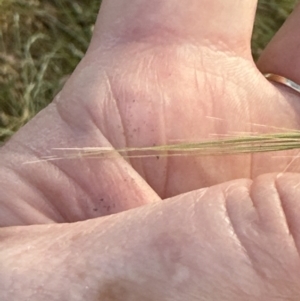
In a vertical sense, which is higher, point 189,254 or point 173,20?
point 173,20

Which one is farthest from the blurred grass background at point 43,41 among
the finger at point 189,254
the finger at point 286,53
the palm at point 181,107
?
the finger at point 189,254

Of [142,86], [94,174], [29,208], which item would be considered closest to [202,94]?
[142,86]

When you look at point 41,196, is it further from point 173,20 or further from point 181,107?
point 173,20

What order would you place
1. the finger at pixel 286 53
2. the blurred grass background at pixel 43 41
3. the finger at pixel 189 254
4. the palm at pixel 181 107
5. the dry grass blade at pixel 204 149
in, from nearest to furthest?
the finger at pixel 189 254 < the dry grass blade at pixel 204 149 < the palm at pixel 181 107 < the finger at pixel 286 53 < the blurred grass background at pixel 43 41

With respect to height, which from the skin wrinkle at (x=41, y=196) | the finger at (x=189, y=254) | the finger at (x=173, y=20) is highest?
the finger at (x=173, y=20)

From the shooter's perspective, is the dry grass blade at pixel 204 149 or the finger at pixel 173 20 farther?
the finger at pixel 173 20

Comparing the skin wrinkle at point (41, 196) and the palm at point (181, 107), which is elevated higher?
the palm at point (181, 107)

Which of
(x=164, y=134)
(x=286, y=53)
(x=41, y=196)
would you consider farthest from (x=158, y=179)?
(x=286, y=53)

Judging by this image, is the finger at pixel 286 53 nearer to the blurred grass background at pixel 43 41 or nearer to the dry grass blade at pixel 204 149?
the dry grass blade at pixel 204 149

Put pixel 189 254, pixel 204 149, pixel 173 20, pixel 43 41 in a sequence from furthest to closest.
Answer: pixel 43 41 < pixel 173 20 < pixel 204 149 < pixel 189 254
